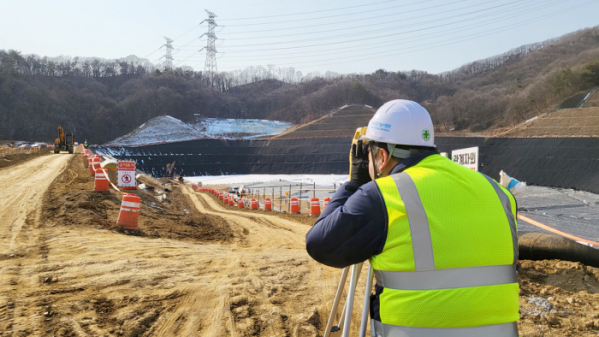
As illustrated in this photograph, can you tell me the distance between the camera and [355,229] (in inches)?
68.8

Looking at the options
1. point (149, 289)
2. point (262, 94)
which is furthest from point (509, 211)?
point (262, 94)

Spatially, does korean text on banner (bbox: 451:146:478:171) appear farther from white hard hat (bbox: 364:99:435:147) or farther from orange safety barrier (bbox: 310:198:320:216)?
orange safety barrier (bbox: 310:198:320:216)

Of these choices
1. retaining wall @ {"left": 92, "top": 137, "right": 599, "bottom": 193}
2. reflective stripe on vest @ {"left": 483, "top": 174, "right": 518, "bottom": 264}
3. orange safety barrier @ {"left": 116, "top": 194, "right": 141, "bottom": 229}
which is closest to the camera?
reflective stripe on vest @ {"left": 483, "top": 174, "right": 518, "bottom": 264}

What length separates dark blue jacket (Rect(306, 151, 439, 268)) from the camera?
5.57ft

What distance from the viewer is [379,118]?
81.0 inches

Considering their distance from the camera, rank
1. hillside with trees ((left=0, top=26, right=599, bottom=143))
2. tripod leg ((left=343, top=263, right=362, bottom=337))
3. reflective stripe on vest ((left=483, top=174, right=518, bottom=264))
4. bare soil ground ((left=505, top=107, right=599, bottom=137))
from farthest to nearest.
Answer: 1. hillside with trees ((left=0, top=26, right=599, bottom=143))
2. bare soil ground ((left=505, top=107, right=599, bottom=137))
3. tripod leg ((left=343, top=263, right=362, bottom=337))
4. reflective stripe on vest ((left=483, top=174, right=518, bottom=264))

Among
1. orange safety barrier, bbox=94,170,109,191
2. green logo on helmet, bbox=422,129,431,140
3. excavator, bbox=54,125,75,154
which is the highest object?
excavator, bbox=54,125,75,154

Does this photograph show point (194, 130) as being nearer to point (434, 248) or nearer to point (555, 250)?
point (555, 250)

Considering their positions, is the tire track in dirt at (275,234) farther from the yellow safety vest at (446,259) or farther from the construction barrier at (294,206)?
the yellow safety vest at (446,259)

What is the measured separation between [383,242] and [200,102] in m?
107

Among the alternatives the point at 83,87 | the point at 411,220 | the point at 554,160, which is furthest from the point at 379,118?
the point at 83,87

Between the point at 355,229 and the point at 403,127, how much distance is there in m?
0.63

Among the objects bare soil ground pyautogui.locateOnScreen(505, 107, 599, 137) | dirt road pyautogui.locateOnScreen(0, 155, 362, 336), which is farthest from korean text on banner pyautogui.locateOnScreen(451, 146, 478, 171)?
bare soil ground pyautogui.locateOnScreen(505, 107, 599, 137)

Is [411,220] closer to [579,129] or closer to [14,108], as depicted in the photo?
[579,129]
